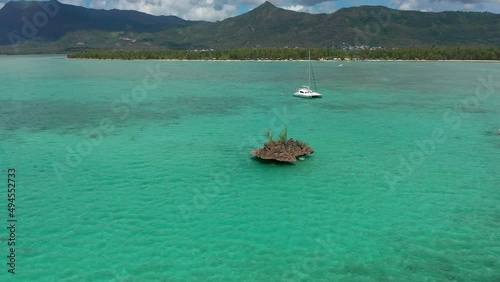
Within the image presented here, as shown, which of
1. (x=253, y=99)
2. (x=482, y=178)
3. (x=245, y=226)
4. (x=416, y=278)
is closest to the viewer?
(x=416, y=278)

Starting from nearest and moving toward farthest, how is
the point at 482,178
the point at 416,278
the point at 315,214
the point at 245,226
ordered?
the point at 416,278 → the point at 245,226 → the point at 315,214 → the point at 482,178

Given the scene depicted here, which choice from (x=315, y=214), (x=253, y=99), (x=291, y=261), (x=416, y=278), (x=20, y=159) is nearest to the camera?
(x=416, y=278)

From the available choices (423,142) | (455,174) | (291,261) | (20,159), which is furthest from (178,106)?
(291,261)

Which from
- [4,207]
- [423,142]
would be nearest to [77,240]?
[4,207]

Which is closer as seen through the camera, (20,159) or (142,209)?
(142,209)

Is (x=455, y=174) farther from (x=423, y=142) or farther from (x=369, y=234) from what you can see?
(x=369, y=234)

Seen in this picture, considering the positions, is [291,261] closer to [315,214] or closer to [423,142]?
[315,214]
